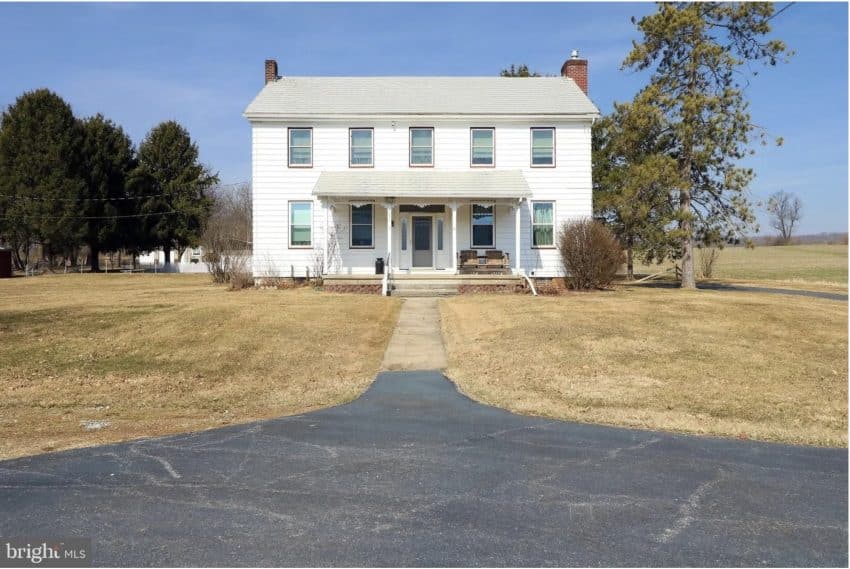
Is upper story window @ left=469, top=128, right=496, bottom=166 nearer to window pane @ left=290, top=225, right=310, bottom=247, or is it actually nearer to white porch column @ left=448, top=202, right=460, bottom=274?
white porch column @ left=448, top=202, right=460, bottom=274

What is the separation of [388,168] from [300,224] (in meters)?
4.29

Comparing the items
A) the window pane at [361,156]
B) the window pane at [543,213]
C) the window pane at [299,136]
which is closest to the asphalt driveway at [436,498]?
the window pane at [543,213]

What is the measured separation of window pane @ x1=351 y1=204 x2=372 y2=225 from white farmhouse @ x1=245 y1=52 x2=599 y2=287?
41mm

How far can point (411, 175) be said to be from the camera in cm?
2728

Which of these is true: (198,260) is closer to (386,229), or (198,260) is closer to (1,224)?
(1,224)

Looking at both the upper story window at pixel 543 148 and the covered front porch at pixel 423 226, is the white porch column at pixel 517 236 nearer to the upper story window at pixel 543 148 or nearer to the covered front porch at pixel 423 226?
the covered front porch at pixel 423 226

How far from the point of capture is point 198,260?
63750mm

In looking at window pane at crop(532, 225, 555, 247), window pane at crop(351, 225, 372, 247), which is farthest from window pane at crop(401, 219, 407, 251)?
window pane at crop(532, 225, 555, 247)

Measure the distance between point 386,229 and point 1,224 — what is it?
1283 inches

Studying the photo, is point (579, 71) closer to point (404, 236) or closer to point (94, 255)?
point (404, 236)

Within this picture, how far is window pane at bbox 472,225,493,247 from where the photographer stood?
27.6 meters

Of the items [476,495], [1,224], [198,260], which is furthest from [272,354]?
[198,260]

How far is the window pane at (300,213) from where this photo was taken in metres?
27.3

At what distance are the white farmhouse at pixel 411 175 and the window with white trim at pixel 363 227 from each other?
4cm
